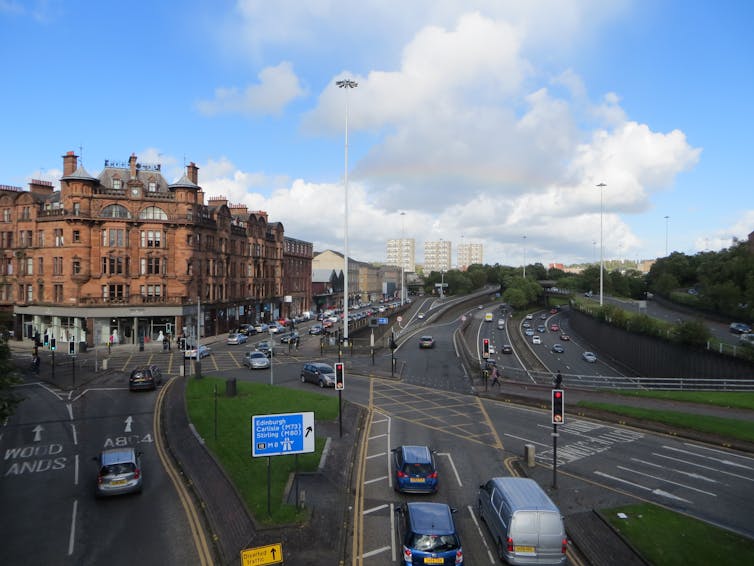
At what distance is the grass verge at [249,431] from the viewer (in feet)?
53.7

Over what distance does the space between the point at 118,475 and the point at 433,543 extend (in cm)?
1079

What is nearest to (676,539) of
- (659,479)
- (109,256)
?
(659,479)

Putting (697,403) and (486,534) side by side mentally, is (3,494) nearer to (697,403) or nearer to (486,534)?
(486,534)

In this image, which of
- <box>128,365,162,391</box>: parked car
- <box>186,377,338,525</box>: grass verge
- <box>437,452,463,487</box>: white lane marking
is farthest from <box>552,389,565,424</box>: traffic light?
<box>128,365,162,391</box>: parked car

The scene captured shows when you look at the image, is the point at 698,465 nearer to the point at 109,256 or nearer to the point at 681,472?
the point at 681,472

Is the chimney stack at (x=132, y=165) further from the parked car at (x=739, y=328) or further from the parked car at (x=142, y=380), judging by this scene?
the parked car at (x=739, y=328)

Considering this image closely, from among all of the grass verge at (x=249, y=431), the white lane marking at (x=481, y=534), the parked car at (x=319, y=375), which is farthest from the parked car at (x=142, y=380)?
the white lane marking at (x=481, y=534)

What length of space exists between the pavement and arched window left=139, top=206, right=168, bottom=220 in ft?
135

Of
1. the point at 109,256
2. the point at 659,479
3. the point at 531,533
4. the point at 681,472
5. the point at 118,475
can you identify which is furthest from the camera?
the point at 109,256

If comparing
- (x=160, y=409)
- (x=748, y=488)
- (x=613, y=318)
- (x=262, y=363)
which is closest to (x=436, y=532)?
(x=748, y=488)

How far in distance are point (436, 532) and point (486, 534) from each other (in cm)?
304

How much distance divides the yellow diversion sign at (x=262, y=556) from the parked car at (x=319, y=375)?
1004 inches

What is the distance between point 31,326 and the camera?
6769 centimetres

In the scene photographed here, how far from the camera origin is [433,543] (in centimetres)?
1276
